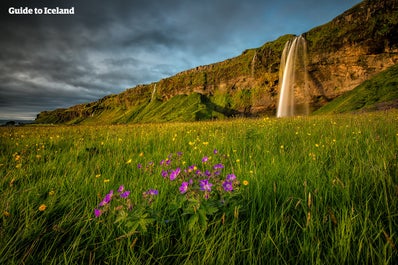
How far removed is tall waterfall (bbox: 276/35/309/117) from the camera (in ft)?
168

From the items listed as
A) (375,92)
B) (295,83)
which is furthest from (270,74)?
(375,92)

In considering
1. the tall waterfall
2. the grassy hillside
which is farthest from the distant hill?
the grassy hillside

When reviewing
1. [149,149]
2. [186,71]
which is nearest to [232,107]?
[186,71]

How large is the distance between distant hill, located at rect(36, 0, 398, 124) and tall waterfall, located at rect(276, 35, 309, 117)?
1594mm

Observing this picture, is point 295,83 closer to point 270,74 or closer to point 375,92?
point 270,74

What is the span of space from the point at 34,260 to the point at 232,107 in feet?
250

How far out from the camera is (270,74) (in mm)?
63250

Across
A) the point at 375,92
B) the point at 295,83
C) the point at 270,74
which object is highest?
the point at 270,74

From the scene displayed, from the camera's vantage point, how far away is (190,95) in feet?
289

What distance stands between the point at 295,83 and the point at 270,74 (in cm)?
1205

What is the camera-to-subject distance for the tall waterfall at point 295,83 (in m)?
51.3

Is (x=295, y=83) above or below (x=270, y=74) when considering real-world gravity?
below

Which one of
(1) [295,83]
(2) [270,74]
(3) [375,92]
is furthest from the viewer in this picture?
(2) [270,74]

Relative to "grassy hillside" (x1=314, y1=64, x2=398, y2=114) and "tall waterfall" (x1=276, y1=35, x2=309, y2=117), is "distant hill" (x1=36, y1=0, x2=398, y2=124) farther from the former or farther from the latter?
"grassy hillside" (x1=314, y1=64, x2=398, y2=114)
